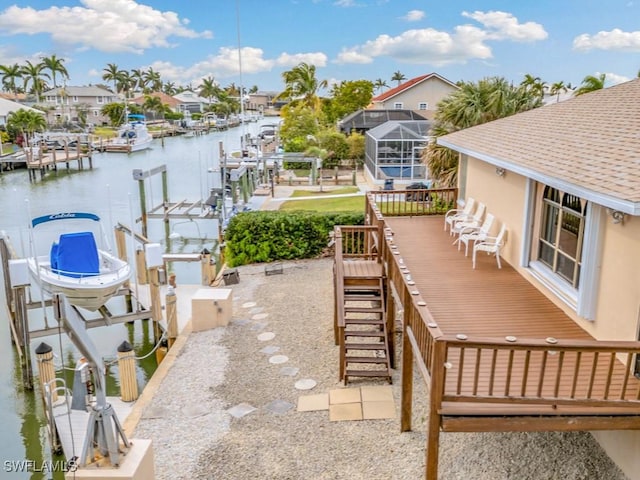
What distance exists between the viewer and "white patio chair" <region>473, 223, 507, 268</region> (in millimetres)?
10912

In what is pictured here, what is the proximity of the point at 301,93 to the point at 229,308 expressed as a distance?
46608 mm

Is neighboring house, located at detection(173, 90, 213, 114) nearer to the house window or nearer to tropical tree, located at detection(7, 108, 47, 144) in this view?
tropical tree, located at detection(7, 108, 47, 144)

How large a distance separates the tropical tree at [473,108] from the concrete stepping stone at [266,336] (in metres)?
9.62

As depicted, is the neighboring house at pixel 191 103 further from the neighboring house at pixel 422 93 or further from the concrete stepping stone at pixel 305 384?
the concrete stepping stone at pixel 305 384

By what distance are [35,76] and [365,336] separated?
10862cm

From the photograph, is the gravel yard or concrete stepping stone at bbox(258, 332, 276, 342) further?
concrete stepping stone at bbox(258, 332, 276, 342)

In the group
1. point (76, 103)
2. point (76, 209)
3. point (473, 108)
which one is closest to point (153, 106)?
point (76, 103)

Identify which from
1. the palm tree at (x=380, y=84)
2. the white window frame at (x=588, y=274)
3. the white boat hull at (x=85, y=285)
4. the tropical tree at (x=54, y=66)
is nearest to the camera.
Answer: the white window frame at (x=588, y=274)

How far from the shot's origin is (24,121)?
203 feet

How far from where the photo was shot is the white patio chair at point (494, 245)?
35.8ft

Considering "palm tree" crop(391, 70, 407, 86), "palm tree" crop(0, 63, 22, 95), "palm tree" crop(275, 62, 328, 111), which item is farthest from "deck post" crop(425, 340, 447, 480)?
"palm tree" crop(391, 70, 407, 86)

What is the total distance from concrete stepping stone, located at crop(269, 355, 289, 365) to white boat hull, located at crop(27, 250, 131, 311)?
5315 mm

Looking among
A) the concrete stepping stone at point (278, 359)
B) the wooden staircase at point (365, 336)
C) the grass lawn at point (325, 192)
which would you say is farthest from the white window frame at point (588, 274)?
the grass lawn at point (325, 192)

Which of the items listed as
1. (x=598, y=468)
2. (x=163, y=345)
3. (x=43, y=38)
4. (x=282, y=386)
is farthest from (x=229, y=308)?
(x=43, y=38)
